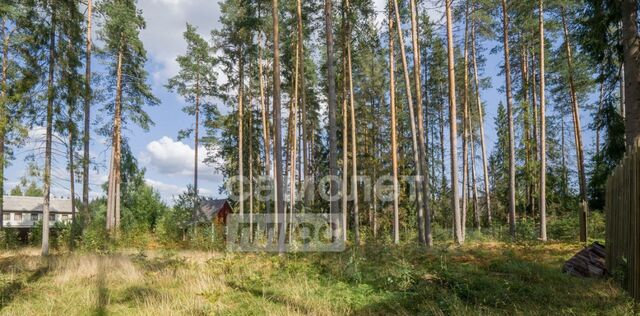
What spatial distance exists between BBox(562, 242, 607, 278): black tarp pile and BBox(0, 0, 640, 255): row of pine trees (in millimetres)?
2381

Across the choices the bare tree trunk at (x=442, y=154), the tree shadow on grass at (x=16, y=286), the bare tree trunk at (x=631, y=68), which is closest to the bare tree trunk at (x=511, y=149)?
the bare tree trunk at (x=631, y=68)

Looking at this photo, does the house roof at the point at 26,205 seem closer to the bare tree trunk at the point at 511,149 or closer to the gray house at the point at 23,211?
the gray house at the point at 23,211

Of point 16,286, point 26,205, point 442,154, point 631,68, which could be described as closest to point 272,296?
point 16,286

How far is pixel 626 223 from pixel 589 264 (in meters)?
2.38

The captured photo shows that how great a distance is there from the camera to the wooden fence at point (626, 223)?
4660mm

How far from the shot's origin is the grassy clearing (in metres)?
5.06

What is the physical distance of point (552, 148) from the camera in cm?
2891

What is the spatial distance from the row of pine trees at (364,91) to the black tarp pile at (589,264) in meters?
2.38

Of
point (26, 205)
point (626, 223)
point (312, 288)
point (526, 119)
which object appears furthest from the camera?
point (26, 205)

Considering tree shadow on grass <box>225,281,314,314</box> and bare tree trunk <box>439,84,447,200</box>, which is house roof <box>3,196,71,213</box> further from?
tree shadow on grass <box>225,281,314,314</box>

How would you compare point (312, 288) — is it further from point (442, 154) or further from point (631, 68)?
point (442, 154)

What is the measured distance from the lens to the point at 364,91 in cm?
2694

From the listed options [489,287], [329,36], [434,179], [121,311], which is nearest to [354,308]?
[489,287]

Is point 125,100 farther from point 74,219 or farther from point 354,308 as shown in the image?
point 354,308
